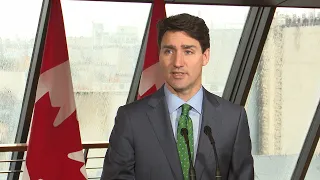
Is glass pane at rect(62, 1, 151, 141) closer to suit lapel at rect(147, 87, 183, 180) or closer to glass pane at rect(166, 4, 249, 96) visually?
glass pane at rect(166, 4, 249, 96)

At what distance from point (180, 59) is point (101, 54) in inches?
170

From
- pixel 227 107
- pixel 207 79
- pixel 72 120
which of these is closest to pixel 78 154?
pixel 72 120

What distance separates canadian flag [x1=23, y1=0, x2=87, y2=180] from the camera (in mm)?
4438

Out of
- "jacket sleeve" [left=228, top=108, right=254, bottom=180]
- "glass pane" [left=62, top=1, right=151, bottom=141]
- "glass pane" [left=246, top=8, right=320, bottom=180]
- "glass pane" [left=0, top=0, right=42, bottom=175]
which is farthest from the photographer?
"glass pane" [left=246, top=8, right=320, bottom=180]

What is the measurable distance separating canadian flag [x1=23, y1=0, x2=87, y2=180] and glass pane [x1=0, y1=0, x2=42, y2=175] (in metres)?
0.72

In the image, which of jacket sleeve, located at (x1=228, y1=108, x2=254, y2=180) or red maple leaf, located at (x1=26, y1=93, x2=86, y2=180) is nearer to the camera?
jacket sleeve, located at (x1=228, y1=108, x2=254, y2=180)

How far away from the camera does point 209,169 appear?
1565 millimetres

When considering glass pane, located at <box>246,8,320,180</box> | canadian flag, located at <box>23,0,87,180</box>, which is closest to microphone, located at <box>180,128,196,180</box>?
canadian flag, located at <box>23,0,87,180</box>

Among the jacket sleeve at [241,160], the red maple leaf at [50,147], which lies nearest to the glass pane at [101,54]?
the red maple leaf at [50,147]

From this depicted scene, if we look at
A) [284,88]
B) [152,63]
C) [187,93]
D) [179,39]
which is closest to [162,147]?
[187,93]

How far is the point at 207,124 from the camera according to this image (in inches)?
63.9

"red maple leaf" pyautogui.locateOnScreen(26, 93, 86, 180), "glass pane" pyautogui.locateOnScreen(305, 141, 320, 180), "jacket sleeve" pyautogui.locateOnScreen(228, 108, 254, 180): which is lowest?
"glass pane" pyautogui.locateOnScreen(305, 141, 320, 180)

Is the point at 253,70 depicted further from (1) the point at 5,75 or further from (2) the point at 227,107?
(2) the point at 227,107

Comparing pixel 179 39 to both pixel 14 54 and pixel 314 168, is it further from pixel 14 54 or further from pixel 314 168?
pixel 314 168
